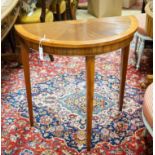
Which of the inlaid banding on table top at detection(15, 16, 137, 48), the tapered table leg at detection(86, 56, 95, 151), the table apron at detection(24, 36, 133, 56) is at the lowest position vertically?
the tapered table leg at detection(86, 56, 95, 151)

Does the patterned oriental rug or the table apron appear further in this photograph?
the patterned oriental rug

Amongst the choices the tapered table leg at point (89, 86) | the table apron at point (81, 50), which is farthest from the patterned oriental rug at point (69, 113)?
the table apron at point (81, 50)

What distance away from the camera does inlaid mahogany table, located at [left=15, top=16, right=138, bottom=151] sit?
1.32 metres

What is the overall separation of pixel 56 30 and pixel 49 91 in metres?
0.88

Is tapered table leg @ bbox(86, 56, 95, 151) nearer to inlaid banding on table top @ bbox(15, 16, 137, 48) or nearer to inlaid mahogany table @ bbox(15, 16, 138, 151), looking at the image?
inlaid mahogany table @ bbox(15, 16, 138, 151)

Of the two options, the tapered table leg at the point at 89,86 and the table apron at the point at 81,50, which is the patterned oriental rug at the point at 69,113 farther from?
the table apron at the point at 81,50

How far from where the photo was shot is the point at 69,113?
1.98 m

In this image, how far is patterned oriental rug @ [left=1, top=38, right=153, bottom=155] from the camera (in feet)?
5.42

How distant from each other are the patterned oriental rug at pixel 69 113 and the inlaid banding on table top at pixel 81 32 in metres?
0.75

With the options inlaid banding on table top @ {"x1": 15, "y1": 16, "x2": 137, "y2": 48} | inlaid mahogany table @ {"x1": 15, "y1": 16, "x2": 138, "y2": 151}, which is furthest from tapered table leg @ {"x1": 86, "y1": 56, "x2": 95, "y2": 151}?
inlaid banding on table top @ {"x1": 15, "y1": 16, "x2": 137, "y2": 48}

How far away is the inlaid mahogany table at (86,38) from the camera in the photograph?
1.32 meters

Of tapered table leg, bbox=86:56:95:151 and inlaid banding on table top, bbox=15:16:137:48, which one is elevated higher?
inlaid banding on table top, bbox=15:16:137:48

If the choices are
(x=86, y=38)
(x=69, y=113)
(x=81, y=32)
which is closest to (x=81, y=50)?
(x=86, y=38)

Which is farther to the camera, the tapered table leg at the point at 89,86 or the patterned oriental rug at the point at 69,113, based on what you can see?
the patterned oriental rug at the point at 69,113
